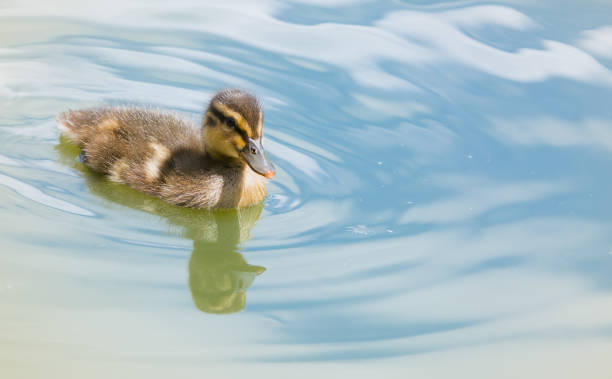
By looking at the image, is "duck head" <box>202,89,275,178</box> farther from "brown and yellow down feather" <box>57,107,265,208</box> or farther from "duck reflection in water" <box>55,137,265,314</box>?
"duck reflection in water" <box>55,137,265,314</box>

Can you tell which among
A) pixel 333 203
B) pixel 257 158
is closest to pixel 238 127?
pixel 257 158

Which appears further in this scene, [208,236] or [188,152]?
[188,152]

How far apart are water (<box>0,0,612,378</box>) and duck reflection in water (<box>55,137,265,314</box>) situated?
0.01 meters

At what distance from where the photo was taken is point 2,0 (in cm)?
514

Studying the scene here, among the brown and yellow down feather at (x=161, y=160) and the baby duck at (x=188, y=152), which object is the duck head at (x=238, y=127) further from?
the brown and yellow down feather at (x=161, y=160)

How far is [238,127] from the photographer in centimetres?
336

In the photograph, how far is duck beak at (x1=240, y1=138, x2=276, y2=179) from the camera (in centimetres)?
328

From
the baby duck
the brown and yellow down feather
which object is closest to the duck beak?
the baby duck

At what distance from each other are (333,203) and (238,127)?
462 mm

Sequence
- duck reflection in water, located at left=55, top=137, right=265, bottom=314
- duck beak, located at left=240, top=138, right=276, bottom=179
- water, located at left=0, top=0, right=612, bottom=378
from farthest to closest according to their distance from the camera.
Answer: duck beak, located at left=240, top=138, right=276, bottom=179, duck reflection in water, located at left=55, top=137, right=265, bottom=314, water, located at left=0, top=0, right=612, bottom=378

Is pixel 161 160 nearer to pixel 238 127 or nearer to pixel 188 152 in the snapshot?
pixel 188 152

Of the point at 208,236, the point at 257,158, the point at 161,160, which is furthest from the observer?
the point at 161,160

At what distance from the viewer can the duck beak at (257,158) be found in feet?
10.8

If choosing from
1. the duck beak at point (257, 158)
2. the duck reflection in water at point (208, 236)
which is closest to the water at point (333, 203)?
the duck reflection in water at point (208, 236)
